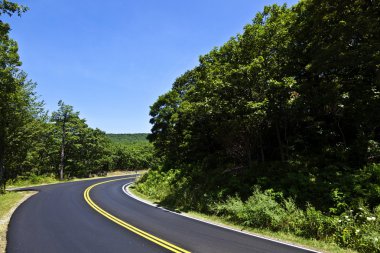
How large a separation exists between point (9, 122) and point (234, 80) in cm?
2276

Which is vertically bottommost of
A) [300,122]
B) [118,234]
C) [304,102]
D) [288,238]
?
[288,238]

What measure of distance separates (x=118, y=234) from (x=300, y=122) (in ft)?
47.2

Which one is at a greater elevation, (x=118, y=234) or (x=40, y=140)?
(x=40, y=140)

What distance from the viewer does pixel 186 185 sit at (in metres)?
22.0

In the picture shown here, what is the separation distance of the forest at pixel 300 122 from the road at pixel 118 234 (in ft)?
7.26

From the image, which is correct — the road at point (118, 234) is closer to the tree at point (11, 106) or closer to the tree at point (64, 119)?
the tree at point (11, 106)

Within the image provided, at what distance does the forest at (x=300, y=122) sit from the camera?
11.8m

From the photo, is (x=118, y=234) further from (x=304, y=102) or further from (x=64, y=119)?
(x=64, y=119)

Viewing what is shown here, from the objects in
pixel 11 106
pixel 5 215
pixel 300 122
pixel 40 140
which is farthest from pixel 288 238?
pixel 40 140

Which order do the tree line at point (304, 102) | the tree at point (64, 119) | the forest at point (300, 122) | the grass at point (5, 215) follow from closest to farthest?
1. the grass at point (5, 215)
2. the forest at point (300, 122)
3. the tree line at point (304, 102)
4. the tree at point (64, 119)

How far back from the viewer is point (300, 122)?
813 inches

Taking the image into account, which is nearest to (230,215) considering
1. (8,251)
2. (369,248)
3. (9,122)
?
(369,248)

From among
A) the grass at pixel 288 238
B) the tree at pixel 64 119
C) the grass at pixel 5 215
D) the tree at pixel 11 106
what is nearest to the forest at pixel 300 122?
the grass at pixel 288 238

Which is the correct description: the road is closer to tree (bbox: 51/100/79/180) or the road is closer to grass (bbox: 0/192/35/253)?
grass (bbox: 0/192/35/253)
